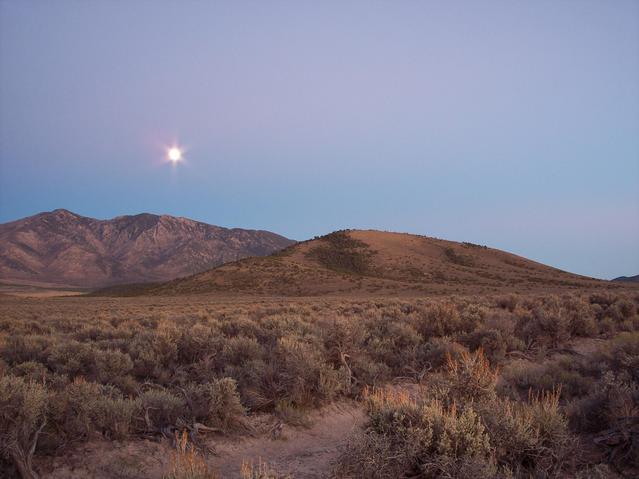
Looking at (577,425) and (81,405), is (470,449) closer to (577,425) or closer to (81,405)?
(577,425)

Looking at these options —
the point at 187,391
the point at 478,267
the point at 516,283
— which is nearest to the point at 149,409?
the point at 187,391

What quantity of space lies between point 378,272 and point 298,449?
220 ft

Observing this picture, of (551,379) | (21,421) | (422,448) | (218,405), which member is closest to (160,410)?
(218,405)

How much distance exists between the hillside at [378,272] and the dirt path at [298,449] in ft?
134

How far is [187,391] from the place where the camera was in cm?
693

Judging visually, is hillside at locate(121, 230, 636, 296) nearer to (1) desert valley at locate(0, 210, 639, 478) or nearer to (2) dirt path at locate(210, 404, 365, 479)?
(1) desert valley at locate(0, 210, 639, 478)

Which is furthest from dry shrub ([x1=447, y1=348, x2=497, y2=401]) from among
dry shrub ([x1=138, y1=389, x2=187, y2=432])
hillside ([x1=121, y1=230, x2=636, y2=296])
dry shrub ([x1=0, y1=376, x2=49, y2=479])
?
hillside ([x1=121, y1=230, x2=636, y2=296])

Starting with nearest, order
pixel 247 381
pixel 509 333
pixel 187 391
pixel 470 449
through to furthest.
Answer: pixel 470 449 < pixel 187 391 < pixel 247 381 < pixel 509 333

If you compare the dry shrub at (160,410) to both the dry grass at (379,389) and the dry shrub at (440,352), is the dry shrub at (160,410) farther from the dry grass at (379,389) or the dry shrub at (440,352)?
the dry shrub at (440,352)

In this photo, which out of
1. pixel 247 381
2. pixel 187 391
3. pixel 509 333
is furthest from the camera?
pixel 509 333

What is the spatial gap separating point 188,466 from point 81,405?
9.84 ft

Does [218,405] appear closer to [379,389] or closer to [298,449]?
[298,449]

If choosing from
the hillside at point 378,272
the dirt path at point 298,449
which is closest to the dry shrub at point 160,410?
the dirt path at point 298,449

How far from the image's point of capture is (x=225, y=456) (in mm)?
5750
